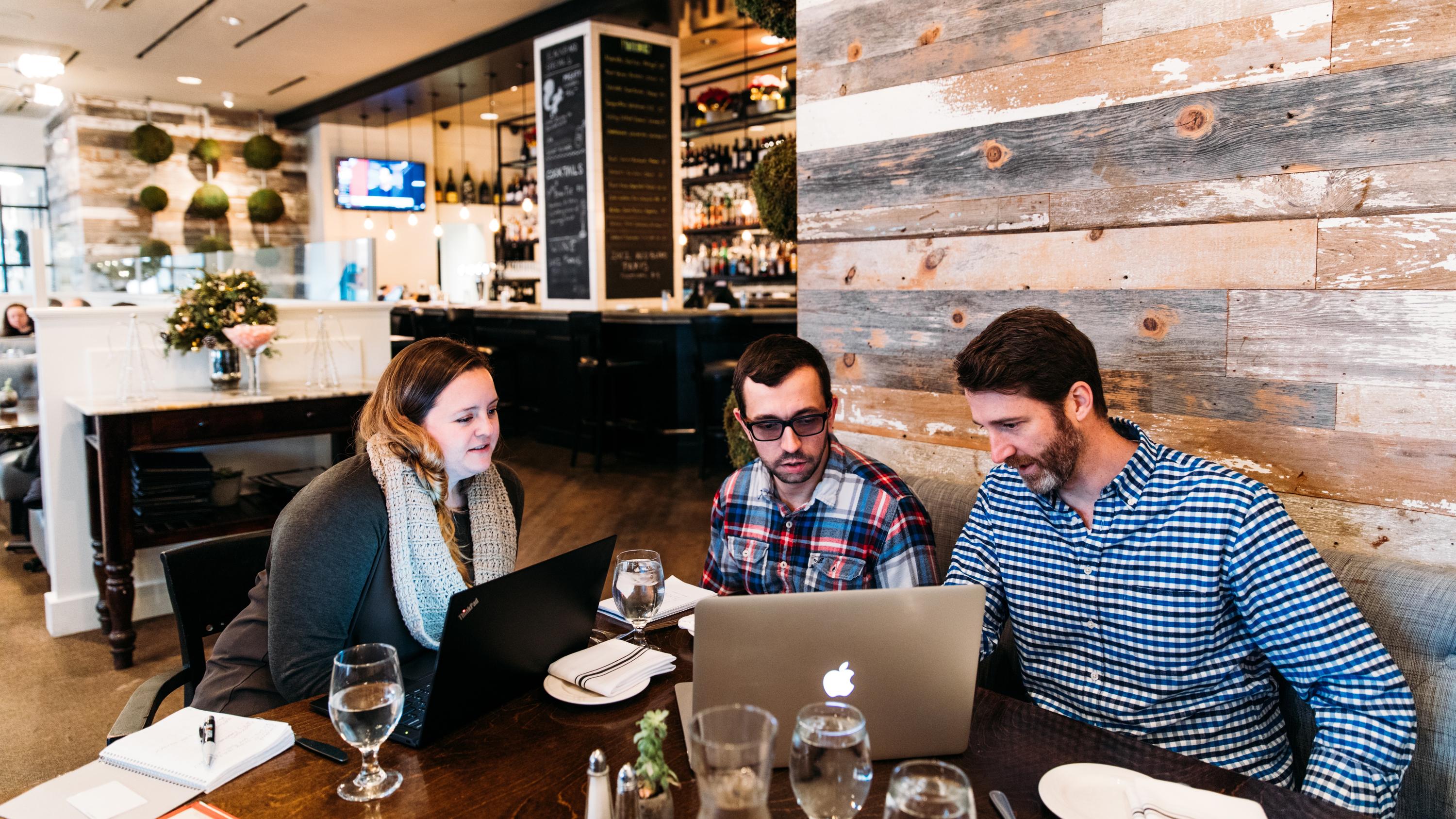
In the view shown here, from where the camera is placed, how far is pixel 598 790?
956 mm

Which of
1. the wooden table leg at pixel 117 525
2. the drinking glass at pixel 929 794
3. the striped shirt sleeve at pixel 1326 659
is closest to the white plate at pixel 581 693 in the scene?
the drinking glass at pixel 929 794

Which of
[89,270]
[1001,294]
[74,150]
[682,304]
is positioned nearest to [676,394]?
[682,304]

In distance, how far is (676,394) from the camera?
21.8 ft

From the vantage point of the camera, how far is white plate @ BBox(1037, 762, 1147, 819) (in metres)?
1.04

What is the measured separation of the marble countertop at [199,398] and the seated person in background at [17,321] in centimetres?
401

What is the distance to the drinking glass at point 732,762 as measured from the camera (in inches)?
31.5

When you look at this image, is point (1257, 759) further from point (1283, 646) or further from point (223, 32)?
point (223, 32)

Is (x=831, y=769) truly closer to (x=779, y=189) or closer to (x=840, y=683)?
(x=840, y=683)

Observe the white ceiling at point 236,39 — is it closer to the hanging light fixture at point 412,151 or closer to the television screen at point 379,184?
the television screen at point 379,184

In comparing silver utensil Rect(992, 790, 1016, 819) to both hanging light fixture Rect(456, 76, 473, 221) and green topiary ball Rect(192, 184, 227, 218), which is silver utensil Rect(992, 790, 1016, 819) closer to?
hanging light fixture Rect(456, 76, 473, 221)

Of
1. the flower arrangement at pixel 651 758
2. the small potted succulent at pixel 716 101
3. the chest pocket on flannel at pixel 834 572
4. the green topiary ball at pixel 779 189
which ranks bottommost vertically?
the chest pocket on flannel at pixel 834 572

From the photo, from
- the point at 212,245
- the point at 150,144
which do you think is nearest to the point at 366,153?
the point at 212,245

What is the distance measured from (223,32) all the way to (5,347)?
10.0ft

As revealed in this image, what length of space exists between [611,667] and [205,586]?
1123 millimetres
